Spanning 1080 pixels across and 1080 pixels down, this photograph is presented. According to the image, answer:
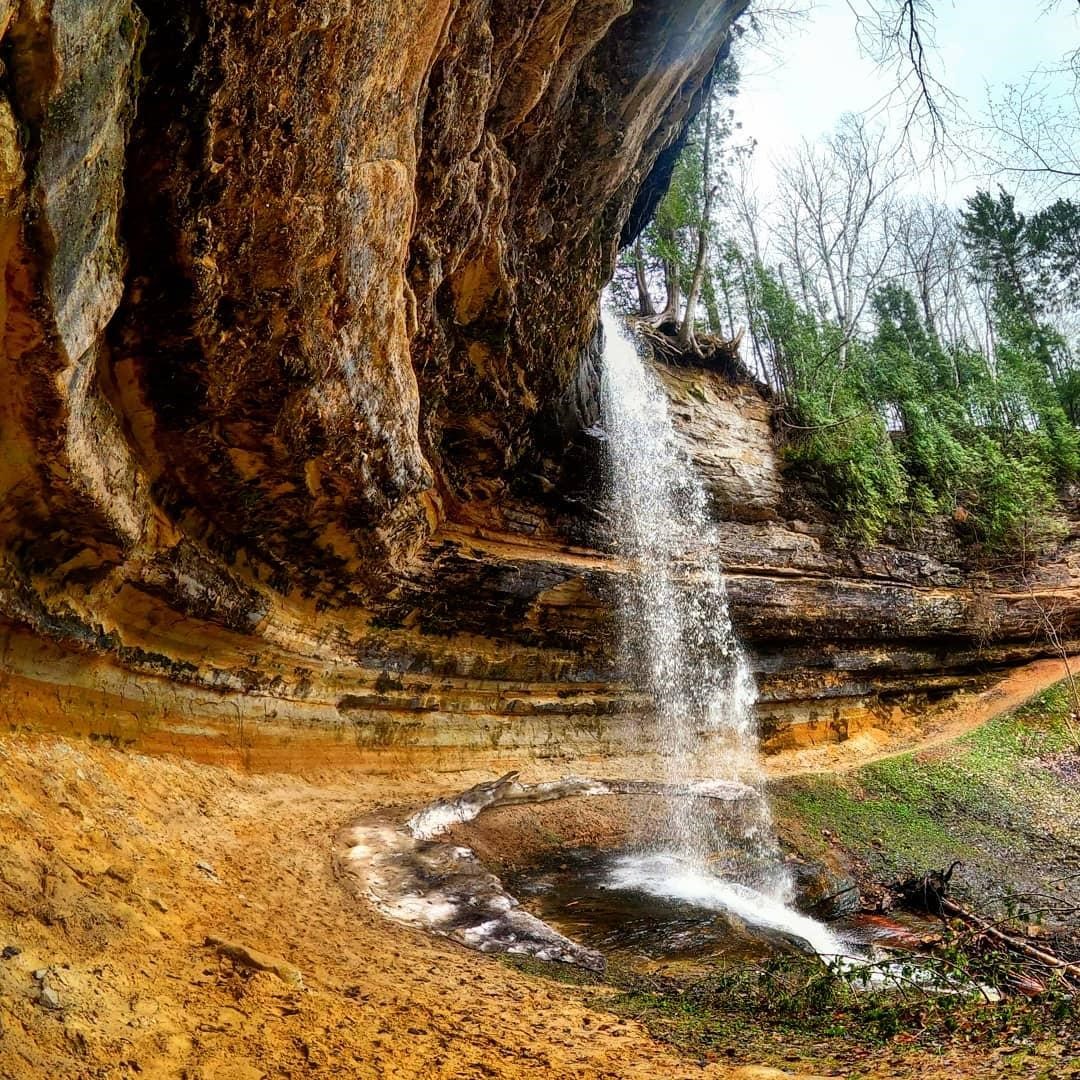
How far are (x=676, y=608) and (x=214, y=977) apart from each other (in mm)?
11054

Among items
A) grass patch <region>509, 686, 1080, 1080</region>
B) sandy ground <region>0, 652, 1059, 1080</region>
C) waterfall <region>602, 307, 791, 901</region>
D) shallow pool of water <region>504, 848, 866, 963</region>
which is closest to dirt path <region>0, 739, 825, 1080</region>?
sandy ground <region>0, 652, 1059, 1080</region>

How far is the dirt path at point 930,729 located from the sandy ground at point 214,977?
33.3 ft

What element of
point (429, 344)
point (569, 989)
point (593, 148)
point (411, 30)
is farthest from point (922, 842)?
point (411, 30)

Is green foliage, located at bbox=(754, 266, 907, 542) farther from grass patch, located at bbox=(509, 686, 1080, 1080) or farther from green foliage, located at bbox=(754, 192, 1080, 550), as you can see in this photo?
grass patch, located at bbox=(509, 686, 1080, 1080)

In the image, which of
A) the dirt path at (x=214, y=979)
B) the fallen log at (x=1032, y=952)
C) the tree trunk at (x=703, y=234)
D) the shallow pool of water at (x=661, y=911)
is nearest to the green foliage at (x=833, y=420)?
the tree trunk at (x=703, y=234)

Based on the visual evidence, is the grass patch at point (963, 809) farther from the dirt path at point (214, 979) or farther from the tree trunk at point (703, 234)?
the tree trunk at point (703, 234)

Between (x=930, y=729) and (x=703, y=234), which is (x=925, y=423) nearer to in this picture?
(x=703, y=234)

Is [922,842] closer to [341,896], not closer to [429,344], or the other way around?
[341,896]

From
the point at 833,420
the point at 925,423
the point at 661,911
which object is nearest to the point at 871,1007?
the point at 661,911

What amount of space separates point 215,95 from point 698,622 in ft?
38.1

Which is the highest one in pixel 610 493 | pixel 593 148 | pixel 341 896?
pixel 593 148

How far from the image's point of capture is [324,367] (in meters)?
6.34

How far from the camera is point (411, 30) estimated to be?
5055 mm

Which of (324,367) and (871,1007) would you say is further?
(324,367)
